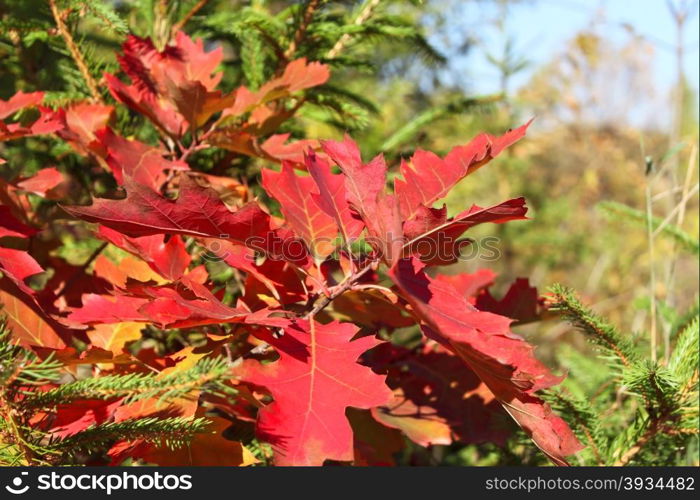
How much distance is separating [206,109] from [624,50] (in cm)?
773

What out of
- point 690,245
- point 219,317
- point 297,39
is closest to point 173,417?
point 219,317

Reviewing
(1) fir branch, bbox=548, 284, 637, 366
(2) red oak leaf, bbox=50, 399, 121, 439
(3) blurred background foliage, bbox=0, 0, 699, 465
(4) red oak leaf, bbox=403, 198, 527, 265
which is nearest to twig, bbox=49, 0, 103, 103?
(3) blurred background foliage, bbox=0, 0, 699, 465

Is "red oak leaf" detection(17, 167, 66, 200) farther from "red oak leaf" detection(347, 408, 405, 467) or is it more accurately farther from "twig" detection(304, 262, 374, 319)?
"red oak leaf" detection(347, 408, 405, 467)

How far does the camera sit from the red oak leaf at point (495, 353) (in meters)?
0.66

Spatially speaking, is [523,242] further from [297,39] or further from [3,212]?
[3,212]

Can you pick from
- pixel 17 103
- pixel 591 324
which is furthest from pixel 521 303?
pixel 17 103

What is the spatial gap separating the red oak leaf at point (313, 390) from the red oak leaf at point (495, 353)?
92 millimetres

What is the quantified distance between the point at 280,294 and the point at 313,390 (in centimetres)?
18

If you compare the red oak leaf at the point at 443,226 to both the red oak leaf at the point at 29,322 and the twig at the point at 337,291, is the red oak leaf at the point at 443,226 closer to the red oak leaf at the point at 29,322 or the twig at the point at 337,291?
the twig at the point at 337,291

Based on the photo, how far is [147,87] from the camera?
109 cm

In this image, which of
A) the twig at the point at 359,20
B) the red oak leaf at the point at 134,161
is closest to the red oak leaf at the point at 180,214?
the red oak leaf at the point at 134,161

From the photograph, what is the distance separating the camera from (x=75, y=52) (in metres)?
1.18

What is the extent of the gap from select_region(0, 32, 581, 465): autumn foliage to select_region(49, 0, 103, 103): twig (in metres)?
0.15

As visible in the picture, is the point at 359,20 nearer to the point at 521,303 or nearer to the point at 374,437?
the point at 521,303
